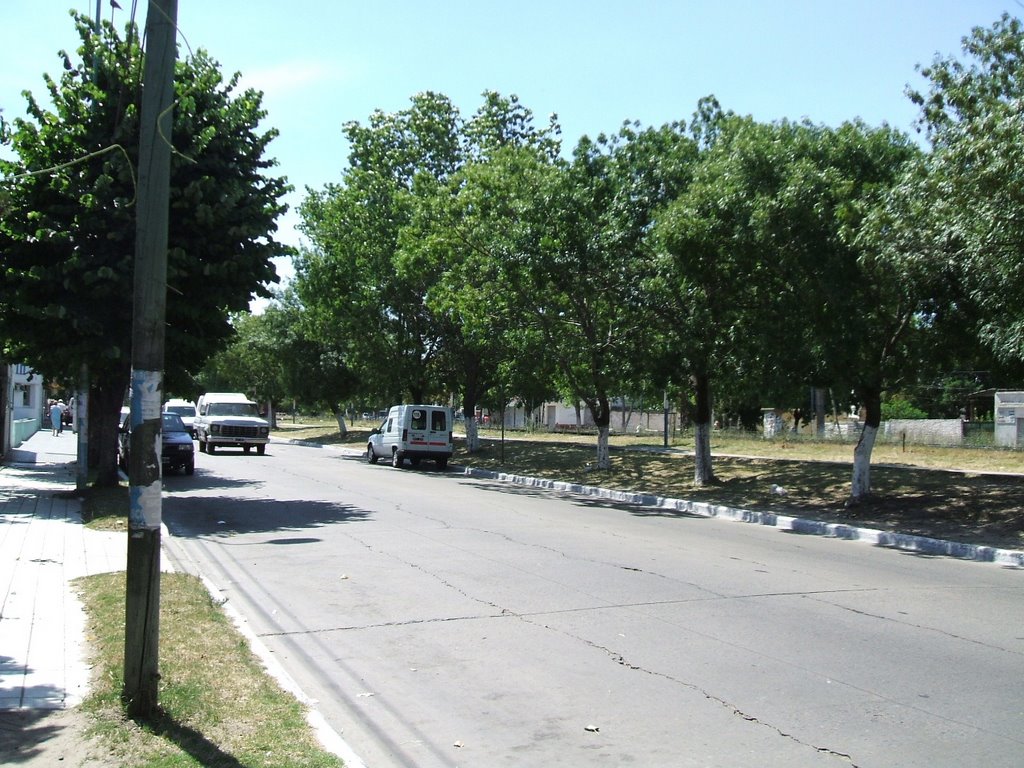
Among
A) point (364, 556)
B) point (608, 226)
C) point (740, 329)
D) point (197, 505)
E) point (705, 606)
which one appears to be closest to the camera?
point (705, 606)

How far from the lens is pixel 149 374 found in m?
5.58

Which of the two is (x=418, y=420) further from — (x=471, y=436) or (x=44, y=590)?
(x=44, y=590)

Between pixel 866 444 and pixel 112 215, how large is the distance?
14.8 metres

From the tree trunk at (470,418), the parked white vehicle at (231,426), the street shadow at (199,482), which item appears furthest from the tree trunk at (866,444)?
the parked white vehicle at (231,426)

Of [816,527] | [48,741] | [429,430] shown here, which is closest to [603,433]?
[429,430]

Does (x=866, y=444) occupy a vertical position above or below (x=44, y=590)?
above

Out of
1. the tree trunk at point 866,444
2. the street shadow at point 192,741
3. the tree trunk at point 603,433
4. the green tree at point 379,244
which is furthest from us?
the green tree at point 379,244

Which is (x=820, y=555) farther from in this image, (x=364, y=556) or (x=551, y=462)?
(x=551, y=462)

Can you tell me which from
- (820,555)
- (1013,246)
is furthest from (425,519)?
(1013,246)

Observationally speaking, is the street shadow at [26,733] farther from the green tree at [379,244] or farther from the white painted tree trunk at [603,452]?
the green tree at [379,244]

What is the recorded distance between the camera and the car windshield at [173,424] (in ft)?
85.5

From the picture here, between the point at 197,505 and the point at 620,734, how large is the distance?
14.2 m

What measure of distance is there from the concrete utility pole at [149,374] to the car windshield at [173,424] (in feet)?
69.6

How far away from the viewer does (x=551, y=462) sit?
104ft
